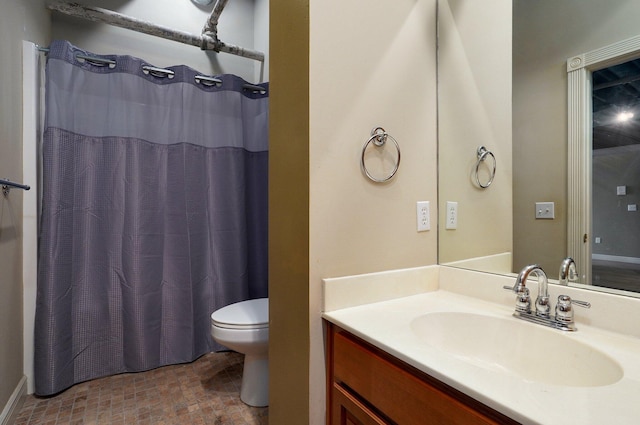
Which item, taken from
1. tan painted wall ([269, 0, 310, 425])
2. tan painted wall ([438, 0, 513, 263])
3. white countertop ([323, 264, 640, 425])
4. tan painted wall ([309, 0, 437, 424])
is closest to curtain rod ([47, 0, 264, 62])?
tan painted wall ([269, 0, 310, 425])

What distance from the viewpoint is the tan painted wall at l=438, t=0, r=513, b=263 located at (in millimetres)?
1188

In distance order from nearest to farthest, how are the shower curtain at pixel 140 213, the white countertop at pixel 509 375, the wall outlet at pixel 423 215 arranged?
the white countertop at pixel 509 375, the wall outlet at pixel 423 215, the shower curtain at pixel 140 213

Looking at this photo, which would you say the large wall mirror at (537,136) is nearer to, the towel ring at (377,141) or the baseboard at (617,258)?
the baseboard at (617,258)

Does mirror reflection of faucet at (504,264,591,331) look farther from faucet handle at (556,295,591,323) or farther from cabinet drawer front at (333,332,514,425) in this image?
cabinet drawer front at (333,332,514,425)

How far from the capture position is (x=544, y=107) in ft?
3.43

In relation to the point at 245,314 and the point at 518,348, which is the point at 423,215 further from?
the point at 245,314

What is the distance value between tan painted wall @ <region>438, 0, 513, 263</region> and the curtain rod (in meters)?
1.51

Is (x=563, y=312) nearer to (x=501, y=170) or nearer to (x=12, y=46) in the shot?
(x=501, y=170)

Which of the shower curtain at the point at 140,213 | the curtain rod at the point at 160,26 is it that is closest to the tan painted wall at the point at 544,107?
the shower curtain at the point at 140,213

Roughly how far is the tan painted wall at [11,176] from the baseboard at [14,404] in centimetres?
4

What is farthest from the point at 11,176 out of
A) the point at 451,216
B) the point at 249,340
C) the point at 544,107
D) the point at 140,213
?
the point at 544,107

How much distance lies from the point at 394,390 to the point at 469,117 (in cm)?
107

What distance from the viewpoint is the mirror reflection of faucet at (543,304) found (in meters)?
0.80

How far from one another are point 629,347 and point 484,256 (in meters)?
0.50
